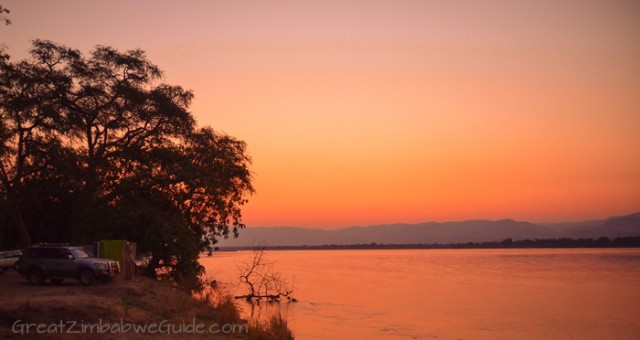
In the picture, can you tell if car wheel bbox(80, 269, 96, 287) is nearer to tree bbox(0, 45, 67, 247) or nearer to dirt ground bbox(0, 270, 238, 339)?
dirt ground bbox(0, 270, 238, 339)

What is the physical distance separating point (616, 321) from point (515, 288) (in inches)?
1049

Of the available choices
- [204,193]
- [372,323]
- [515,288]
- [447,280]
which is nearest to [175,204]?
[204,193]

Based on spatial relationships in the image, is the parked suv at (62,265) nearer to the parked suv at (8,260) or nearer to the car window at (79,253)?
the car window at (79,253)

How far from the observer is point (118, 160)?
44.2 metres

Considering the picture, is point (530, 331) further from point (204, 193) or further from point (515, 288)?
point (515, 288)

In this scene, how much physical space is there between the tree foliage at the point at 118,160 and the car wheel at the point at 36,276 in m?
9.07

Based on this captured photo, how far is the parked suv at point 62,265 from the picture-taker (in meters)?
29.6

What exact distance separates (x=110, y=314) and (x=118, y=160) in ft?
79.0

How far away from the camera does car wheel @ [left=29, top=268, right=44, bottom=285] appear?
30250mm

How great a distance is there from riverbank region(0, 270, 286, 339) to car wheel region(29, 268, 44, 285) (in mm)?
399

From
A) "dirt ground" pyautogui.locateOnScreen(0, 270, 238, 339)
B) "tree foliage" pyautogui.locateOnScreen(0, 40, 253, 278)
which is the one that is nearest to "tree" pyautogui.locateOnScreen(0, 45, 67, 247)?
"tree foliage" pyautogui.locateOnScreen(0, 40, 253, 278)

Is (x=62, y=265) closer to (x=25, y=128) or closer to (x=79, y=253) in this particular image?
(x=79, y=253)

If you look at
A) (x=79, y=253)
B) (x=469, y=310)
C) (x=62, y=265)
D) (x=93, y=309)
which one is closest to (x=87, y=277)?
(x=62, y=265)

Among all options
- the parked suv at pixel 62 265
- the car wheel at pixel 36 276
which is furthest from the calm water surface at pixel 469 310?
the car wheel at pixel 36 276
